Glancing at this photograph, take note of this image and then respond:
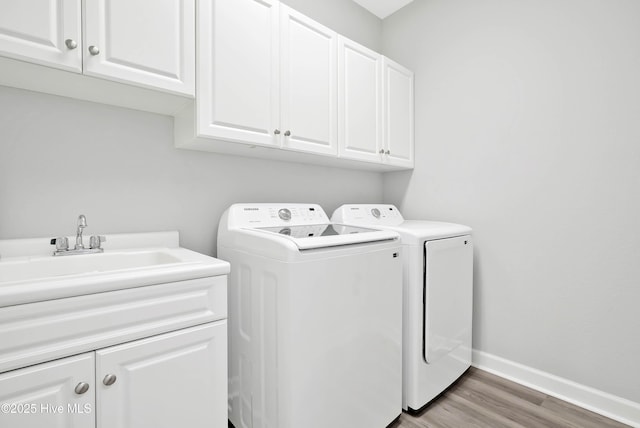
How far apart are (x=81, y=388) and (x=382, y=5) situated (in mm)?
3020

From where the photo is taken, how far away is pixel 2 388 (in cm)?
73

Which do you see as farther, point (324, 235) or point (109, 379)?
point (324, 235)

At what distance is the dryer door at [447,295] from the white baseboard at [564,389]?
20 centimetres

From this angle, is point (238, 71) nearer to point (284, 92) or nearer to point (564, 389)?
point (284, 92)

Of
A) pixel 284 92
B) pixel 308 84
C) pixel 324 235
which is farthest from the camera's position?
pixel 308 84

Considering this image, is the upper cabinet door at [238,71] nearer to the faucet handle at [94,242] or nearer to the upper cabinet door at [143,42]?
the upper cabinet door at [143,42]

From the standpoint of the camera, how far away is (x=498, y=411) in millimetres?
1606

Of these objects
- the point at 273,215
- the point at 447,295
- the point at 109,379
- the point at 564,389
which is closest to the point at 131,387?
the point at 109,379

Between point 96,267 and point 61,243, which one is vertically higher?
point 61,243

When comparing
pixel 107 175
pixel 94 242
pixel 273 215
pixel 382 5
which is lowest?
pixel 94 242

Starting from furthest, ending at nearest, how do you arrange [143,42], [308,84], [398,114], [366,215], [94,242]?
[398,114], [366,215], [308,84], [94,242], [143,42]

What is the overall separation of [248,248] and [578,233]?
182 centimetres

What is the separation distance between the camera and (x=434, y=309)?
1655mm

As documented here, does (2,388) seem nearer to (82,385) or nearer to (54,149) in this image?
(82,385)
